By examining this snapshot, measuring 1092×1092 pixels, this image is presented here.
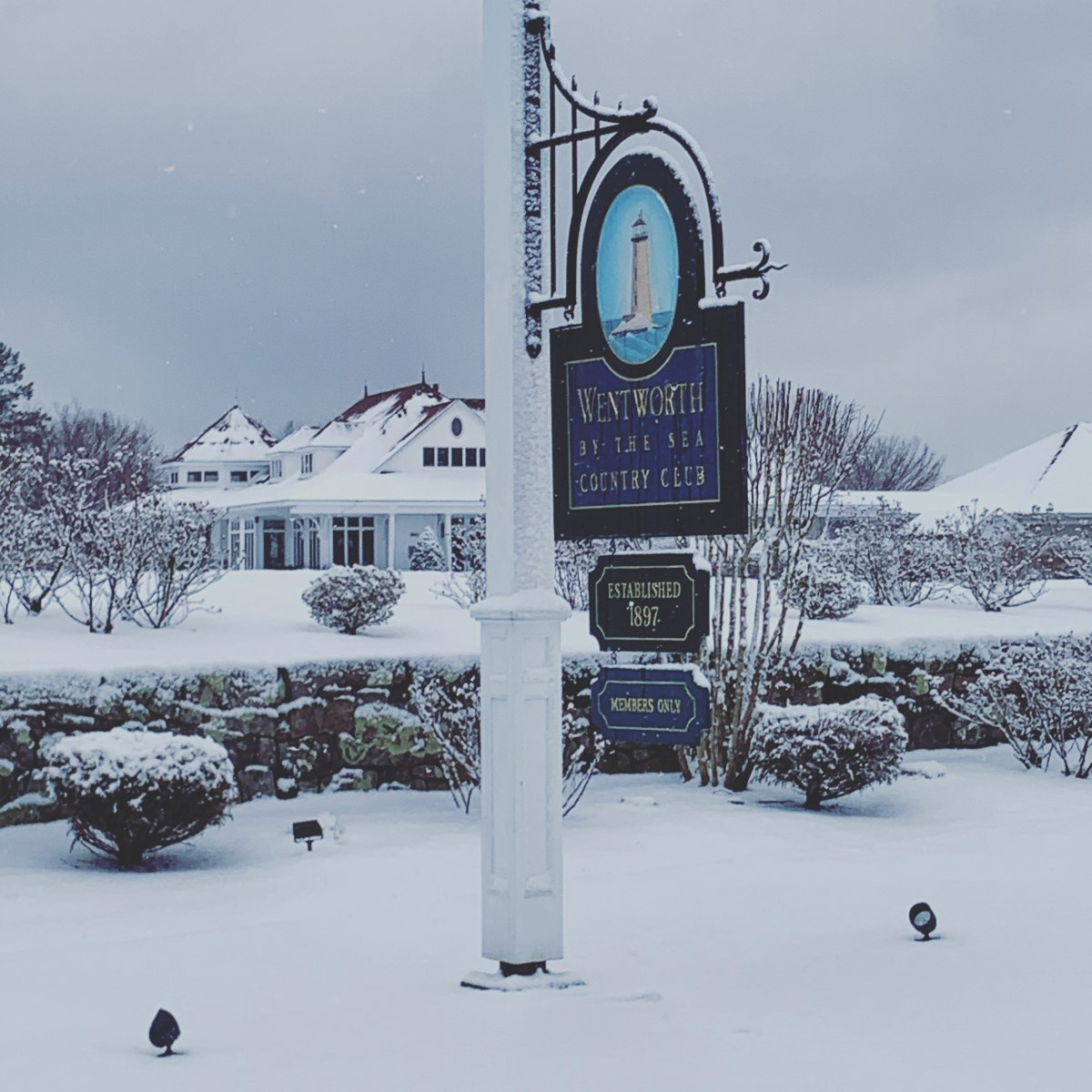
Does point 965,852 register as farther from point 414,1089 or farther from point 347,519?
point 347,519

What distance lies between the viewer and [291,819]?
476 inches

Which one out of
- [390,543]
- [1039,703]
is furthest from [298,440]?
[1039,703]

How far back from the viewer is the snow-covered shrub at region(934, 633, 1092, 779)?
14.8 metres

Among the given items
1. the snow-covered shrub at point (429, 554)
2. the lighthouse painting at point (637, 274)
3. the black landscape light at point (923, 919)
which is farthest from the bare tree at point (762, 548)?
the snow-covered shrub at point (429, 554)

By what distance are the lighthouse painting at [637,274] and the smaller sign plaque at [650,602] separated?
0.89 metres

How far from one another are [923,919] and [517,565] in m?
2.86

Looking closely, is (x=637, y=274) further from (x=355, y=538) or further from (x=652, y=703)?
(x=355, y=538)

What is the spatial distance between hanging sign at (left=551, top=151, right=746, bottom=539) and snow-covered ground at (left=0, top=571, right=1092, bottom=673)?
21.1 ft

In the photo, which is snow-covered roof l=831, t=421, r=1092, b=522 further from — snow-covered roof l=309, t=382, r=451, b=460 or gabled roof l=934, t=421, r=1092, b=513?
snow-covered roof l=309, t=382, r=451, b=460

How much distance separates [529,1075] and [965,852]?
6.57 meters

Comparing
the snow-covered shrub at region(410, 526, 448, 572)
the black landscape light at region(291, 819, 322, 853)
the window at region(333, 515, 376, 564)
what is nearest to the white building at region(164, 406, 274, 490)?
the window at region(333, 515, 376, 564)

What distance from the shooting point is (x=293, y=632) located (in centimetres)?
1443

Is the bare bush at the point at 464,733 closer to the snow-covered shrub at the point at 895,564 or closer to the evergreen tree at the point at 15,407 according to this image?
the snow-covered shrub at the point at 895,564

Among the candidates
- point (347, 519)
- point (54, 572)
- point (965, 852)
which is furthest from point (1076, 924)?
point (347, 519)
